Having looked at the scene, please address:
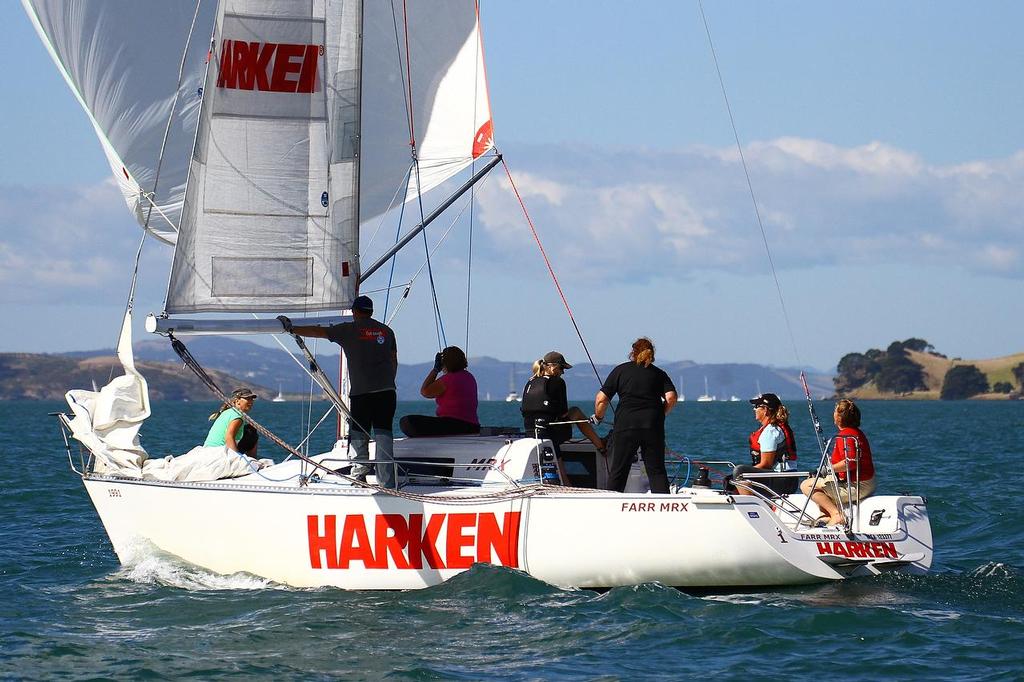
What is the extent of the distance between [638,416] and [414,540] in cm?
197

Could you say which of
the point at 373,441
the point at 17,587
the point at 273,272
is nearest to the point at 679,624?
the point at 373,441

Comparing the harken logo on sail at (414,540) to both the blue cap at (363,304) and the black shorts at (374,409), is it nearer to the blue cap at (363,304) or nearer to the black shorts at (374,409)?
the black shorts at (374,409)

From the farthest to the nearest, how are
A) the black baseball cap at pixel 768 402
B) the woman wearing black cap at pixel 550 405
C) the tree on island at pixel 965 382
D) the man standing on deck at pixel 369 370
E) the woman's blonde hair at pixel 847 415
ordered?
the tree on island at pixel 965 382 → the black baseball cap at pixel 768 402 → the woman wearing black cap at pixel 550 405 → the woman's blonde hair at pixel 847 415 → the man standing on deck at pixel 369 370

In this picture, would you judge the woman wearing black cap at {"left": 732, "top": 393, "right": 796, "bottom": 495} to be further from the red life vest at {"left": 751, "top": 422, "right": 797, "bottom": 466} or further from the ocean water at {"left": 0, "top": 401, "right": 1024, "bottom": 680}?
the ocean water at {"left": 0, "top": 401, "right": 1024, "bottom": 680}

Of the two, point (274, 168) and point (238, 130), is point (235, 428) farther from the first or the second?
point (238, 130)

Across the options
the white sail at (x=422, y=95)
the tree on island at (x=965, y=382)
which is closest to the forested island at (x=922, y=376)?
the tree on island at (x=965, y=382)

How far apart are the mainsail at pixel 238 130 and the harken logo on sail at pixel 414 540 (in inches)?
79.6

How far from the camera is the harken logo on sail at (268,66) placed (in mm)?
11352

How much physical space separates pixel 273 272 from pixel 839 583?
5.16 meters

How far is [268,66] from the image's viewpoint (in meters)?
11.5

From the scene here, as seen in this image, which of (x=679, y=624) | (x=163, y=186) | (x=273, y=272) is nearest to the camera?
(x=679, y=624)

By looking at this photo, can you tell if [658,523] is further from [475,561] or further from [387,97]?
[387,97]

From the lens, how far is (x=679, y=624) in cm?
945

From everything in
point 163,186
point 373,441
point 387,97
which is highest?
point 387,97
